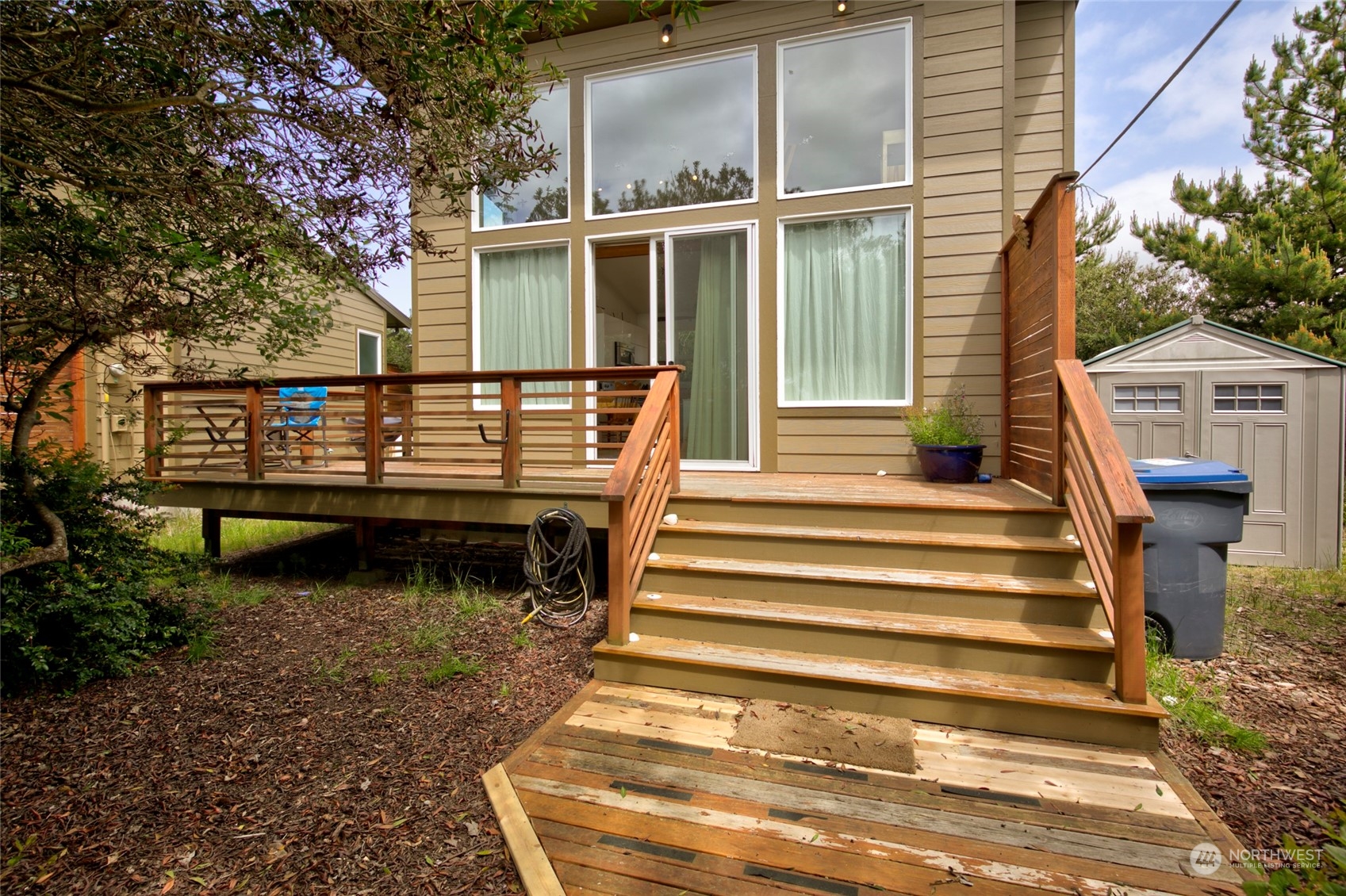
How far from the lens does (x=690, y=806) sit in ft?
6.46

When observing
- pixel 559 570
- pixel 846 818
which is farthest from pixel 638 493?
pixel 846 818

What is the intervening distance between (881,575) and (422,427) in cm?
342

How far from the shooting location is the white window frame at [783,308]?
4.86 meters

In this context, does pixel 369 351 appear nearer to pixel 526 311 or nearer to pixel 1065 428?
pixel 526 311

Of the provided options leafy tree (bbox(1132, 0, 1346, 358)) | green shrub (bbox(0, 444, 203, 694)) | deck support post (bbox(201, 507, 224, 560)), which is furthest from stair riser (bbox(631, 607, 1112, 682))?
leafy tree (bbox(1132, 0, 1346, 358))

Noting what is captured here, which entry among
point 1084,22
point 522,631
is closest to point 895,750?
point 522,631

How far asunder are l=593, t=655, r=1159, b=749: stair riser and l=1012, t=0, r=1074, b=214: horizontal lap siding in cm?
371

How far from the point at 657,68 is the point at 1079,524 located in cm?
474

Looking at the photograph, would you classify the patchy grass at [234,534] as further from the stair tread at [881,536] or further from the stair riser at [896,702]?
the stair riser at [896,702]

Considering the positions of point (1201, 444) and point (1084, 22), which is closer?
point (1084, 22)

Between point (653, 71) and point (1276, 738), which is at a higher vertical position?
point (653, 71)

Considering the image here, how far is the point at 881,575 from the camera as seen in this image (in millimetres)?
3035

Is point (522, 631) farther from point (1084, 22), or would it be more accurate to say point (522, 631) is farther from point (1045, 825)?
point (1084, 22)

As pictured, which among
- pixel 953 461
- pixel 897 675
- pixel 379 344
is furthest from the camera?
pixel 379 344
